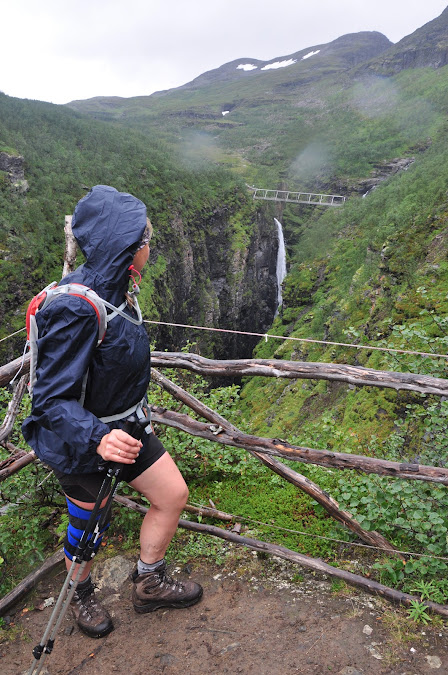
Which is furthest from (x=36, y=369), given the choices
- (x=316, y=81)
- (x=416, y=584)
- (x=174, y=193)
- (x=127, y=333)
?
(x=316, y=81)

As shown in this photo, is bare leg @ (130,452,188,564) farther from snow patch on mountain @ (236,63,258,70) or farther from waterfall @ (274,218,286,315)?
snow patch on mountain @ (236,63,258,70)

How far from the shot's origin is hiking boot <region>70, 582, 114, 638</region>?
9.13 feet

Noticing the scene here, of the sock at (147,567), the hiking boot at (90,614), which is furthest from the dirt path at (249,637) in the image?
the sock at (147,567)

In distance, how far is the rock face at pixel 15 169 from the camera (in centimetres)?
2439

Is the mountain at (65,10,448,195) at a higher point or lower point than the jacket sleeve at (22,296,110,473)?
higher

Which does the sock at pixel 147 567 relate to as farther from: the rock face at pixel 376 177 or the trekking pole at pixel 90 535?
the rock face at pixel 376 177

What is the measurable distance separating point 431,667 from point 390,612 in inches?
16.2

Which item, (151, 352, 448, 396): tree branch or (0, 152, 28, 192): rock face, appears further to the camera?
(0, 152, 28, 192): rock face

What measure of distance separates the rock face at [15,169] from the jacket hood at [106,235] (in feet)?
86.3

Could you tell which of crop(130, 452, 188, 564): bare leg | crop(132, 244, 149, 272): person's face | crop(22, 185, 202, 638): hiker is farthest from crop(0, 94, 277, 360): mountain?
crop(132, 244, 149, 272): person's face

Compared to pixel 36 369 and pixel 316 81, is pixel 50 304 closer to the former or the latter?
pixel 36 369

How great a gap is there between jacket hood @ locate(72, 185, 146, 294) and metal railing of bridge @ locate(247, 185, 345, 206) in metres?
44.4

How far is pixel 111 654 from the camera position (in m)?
2.69

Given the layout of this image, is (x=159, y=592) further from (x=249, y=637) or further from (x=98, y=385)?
(x=98, y=385)
